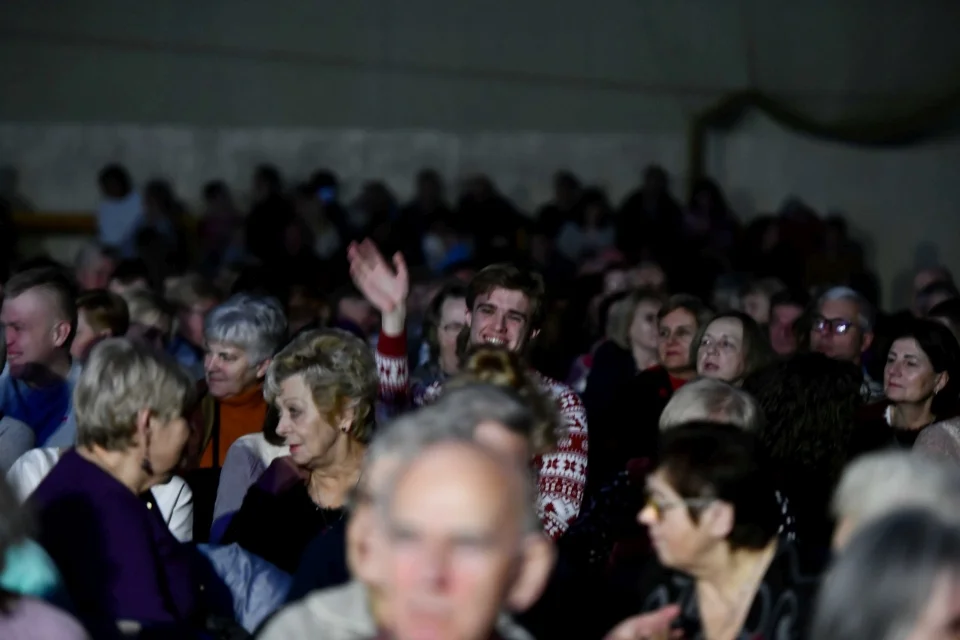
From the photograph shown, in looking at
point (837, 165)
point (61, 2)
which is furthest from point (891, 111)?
point (61, 2)

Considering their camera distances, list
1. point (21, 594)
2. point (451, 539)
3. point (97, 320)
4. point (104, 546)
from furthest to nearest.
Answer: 1. point (97, 320)
2. point (104, 546)
3. point (21, 594)
4. point (451, 539)

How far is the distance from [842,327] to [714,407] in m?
2.96

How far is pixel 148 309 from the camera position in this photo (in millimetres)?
7562

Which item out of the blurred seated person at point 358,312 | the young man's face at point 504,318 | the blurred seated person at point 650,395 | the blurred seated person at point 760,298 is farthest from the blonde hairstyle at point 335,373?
the blurred seated person at point 760,298

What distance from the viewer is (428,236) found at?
1370cm

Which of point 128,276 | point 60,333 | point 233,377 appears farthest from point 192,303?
point 233,377

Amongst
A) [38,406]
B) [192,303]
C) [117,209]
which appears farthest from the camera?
[117,209]

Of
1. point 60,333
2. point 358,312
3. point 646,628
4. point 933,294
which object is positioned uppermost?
point 933,294

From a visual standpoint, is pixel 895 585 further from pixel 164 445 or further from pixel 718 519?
pixel 164 445

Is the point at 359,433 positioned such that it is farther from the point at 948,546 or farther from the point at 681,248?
the point at 681,248

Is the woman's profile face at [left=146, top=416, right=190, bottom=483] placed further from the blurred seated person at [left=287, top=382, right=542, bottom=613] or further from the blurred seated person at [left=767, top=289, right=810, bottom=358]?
the blurred seated person at [left=767, top=289, right=810, bottom=358]

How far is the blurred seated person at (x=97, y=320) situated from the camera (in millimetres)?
6695

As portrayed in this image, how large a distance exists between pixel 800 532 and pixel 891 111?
9.69 metres

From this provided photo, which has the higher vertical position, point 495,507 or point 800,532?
point 495,507
